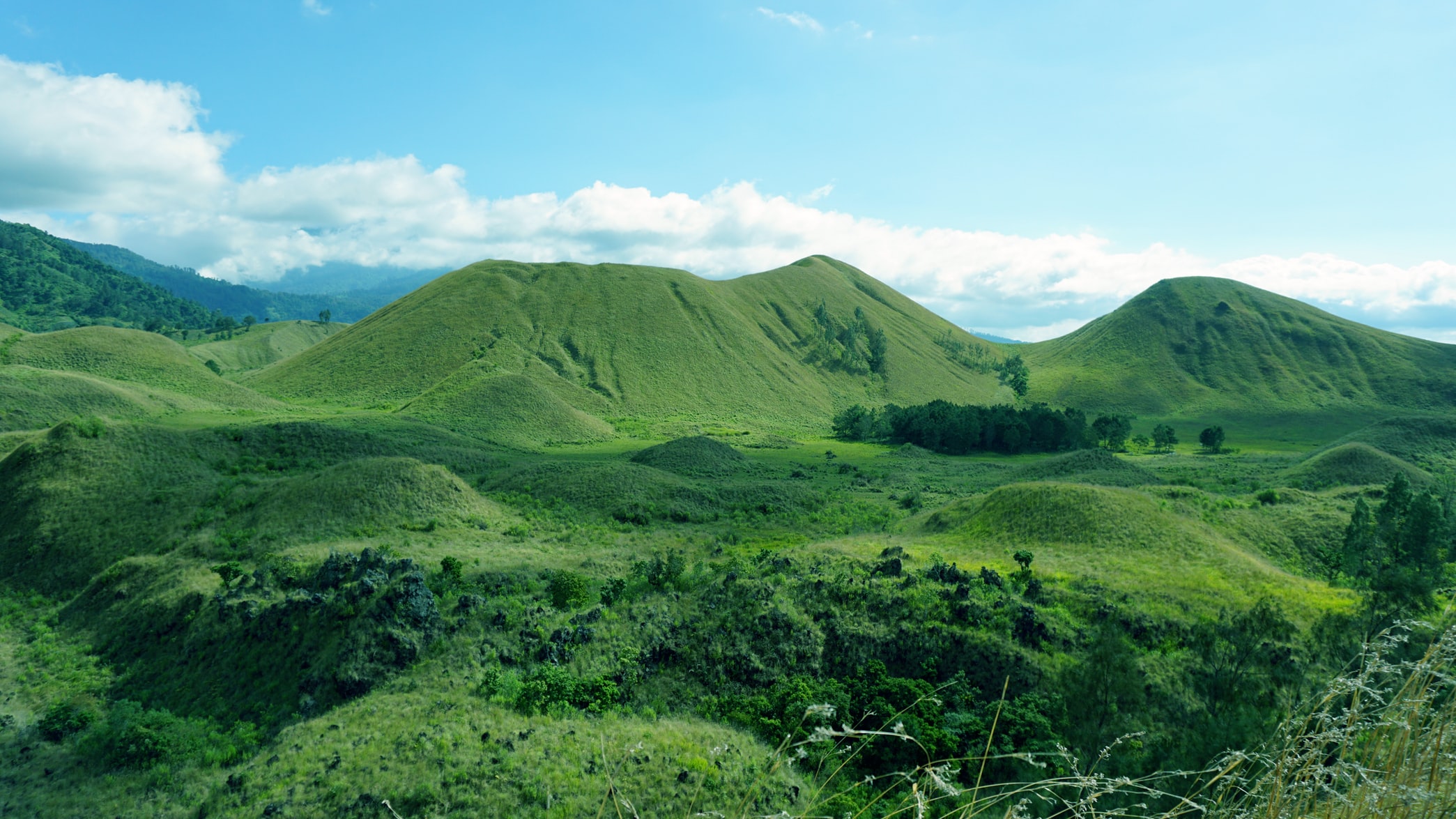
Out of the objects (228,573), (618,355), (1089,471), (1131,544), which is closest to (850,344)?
(618,355)

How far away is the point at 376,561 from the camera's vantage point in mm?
30562

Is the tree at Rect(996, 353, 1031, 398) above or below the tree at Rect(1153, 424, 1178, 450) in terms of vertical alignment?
above

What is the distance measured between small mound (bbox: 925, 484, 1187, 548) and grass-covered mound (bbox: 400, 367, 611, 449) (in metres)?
59.4

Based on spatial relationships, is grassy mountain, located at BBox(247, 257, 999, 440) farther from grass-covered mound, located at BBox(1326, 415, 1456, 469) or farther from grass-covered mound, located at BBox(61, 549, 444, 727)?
grass-covered mound, located at BBox(1326, 415, 1456, 469)

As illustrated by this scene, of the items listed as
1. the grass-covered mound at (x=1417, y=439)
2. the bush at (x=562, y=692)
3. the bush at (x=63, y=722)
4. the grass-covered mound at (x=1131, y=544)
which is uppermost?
the grass-covered mound at (x=1417, y=439)

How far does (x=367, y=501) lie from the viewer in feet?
143

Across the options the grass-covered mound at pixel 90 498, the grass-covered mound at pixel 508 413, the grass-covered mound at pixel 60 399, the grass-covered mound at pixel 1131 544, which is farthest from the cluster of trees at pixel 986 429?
the grass-covered mound at pixel 60 399

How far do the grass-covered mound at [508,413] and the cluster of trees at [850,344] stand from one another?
7390cm

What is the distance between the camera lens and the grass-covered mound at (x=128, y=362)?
337 feet

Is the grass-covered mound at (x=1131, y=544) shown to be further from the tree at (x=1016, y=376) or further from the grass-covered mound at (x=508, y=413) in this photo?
the tree at (x=1016, y=376)

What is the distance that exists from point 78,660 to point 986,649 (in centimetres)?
3659

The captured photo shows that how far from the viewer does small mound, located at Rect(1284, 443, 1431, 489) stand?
63.8m

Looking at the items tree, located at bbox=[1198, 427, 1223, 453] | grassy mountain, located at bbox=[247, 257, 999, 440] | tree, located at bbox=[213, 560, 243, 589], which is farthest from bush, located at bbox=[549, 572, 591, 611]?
tree, located at bbox=[1198, 427, 1223, 453]

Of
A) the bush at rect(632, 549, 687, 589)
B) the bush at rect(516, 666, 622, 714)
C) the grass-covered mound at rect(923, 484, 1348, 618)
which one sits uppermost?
the grass-covered mound at rect(923, 484, 1348, 618)
